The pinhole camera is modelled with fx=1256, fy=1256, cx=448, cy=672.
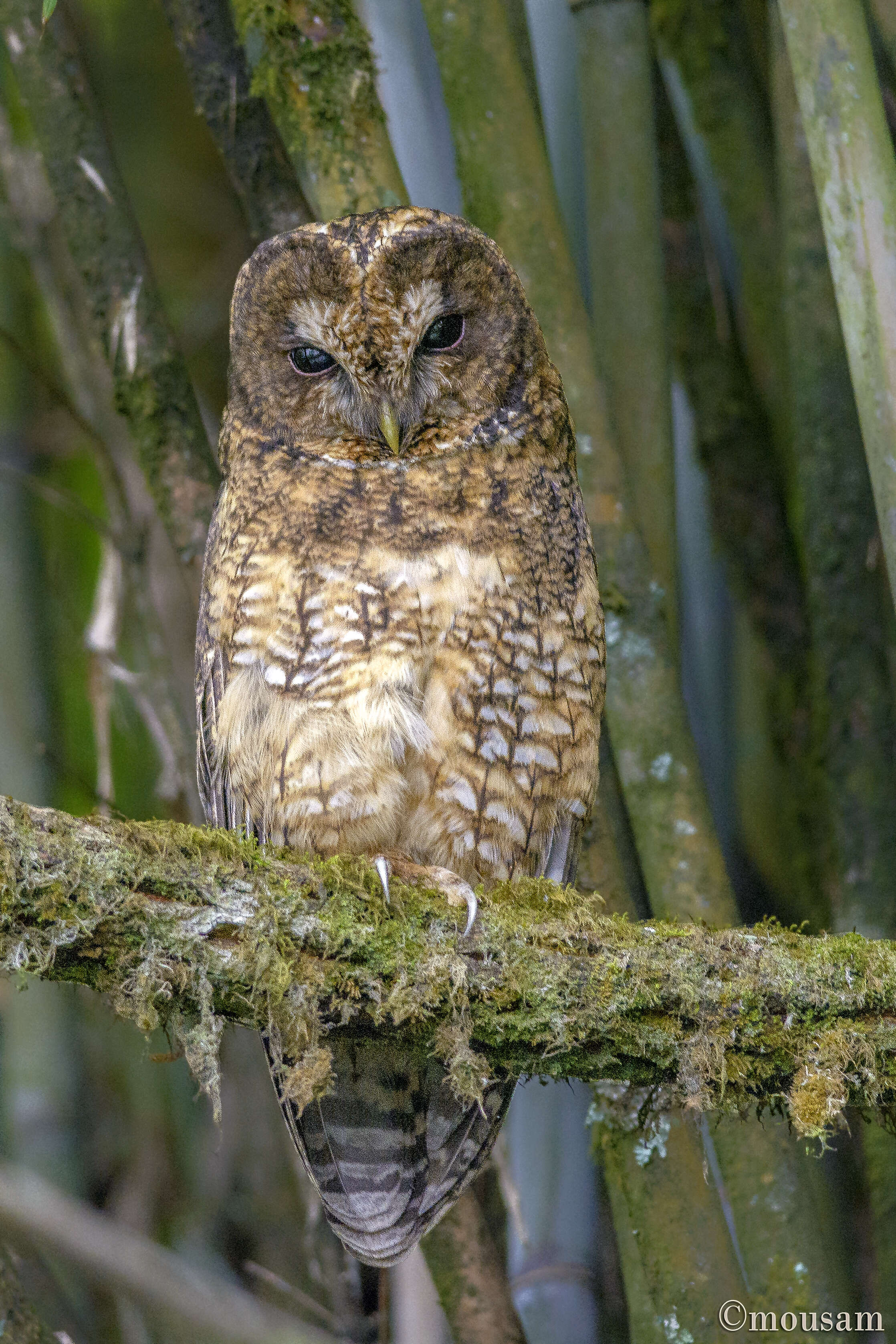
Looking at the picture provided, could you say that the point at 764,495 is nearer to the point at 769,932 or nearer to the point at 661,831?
the point at 661,831

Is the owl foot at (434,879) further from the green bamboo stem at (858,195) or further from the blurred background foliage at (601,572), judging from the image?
the green bamboo stem at (858,195)

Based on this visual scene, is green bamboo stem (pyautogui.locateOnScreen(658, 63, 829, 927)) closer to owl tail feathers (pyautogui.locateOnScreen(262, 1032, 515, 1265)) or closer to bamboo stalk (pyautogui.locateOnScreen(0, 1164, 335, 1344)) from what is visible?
owl tail feathers (pyautogui.locateOnScreen(262, 1032, 515, 1265))

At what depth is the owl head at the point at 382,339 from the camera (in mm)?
1881

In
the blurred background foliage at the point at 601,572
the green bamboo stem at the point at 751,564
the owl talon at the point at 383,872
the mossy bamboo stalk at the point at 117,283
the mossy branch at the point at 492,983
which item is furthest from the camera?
the green bamboo stem at the point at 751,564

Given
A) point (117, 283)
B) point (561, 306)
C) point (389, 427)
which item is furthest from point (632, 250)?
point (117, 283)

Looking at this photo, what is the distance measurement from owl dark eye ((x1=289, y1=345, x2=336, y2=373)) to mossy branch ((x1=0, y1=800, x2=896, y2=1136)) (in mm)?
801

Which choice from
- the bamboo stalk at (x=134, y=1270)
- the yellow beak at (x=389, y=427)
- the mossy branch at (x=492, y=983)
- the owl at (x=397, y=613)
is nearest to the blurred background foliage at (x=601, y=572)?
the bamboo stalk at (x=134, y=1270)

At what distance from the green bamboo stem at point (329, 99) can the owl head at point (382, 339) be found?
38cm

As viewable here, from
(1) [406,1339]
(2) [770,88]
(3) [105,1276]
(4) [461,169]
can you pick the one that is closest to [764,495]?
(2) [770,88]

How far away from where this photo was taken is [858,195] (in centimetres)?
192

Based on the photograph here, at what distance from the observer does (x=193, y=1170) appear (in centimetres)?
318

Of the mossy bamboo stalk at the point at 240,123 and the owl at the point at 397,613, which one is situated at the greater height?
the mossy bamboo stalk at the point at 240,123

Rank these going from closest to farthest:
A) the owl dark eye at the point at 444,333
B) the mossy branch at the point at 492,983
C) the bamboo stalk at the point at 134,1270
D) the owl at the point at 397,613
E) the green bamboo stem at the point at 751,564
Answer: the bamboo stalk at the point at 134,1270 < the mossy branch at the point at 492,983 < the owl at the point at 397,613 < the owl dark eye at the point at 444,333 < the green bamboo stem at the point at 751,564

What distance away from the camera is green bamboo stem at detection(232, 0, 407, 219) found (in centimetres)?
229
